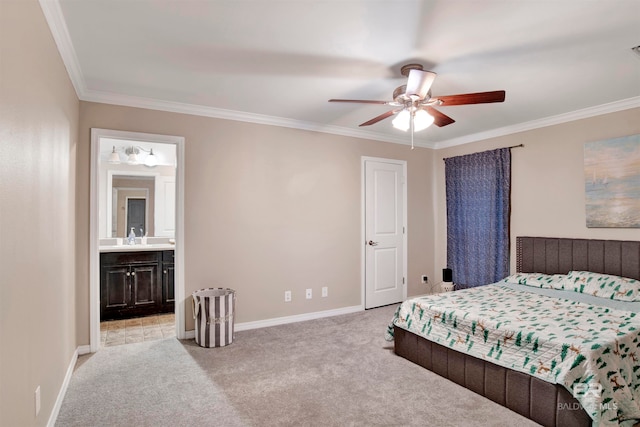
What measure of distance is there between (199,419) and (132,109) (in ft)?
9.32

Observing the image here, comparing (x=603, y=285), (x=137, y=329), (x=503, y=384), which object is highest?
(x=603, y=285)

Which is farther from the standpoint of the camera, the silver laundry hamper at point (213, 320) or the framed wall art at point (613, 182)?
the framed wall art at point (613, 182)

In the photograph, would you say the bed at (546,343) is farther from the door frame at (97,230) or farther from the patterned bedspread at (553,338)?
the door frame at (97,230)

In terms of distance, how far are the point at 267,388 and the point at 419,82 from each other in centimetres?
243

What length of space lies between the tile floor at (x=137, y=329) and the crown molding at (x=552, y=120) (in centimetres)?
451

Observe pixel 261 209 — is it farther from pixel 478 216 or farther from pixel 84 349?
pixel 478 216

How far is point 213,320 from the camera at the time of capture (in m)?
3.38

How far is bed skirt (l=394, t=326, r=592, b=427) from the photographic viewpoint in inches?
81.5

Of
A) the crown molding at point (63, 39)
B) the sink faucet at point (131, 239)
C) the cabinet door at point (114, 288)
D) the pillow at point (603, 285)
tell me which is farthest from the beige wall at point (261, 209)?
the pillow at point (603, 285)

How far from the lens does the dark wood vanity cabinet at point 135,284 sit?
4.33 metres

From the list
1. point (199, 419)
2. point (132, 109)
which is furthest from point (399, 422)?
point (132, 109)

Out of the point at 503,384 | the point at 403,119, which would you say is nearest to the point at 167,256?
the point at 403,119

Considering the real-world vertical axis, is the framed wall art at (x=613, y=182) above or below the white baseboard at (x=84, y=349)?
above

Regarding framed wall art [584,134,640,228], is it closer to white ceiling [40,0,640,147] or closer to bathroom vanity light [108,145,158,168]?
white ceiling [40,0,640,147]
